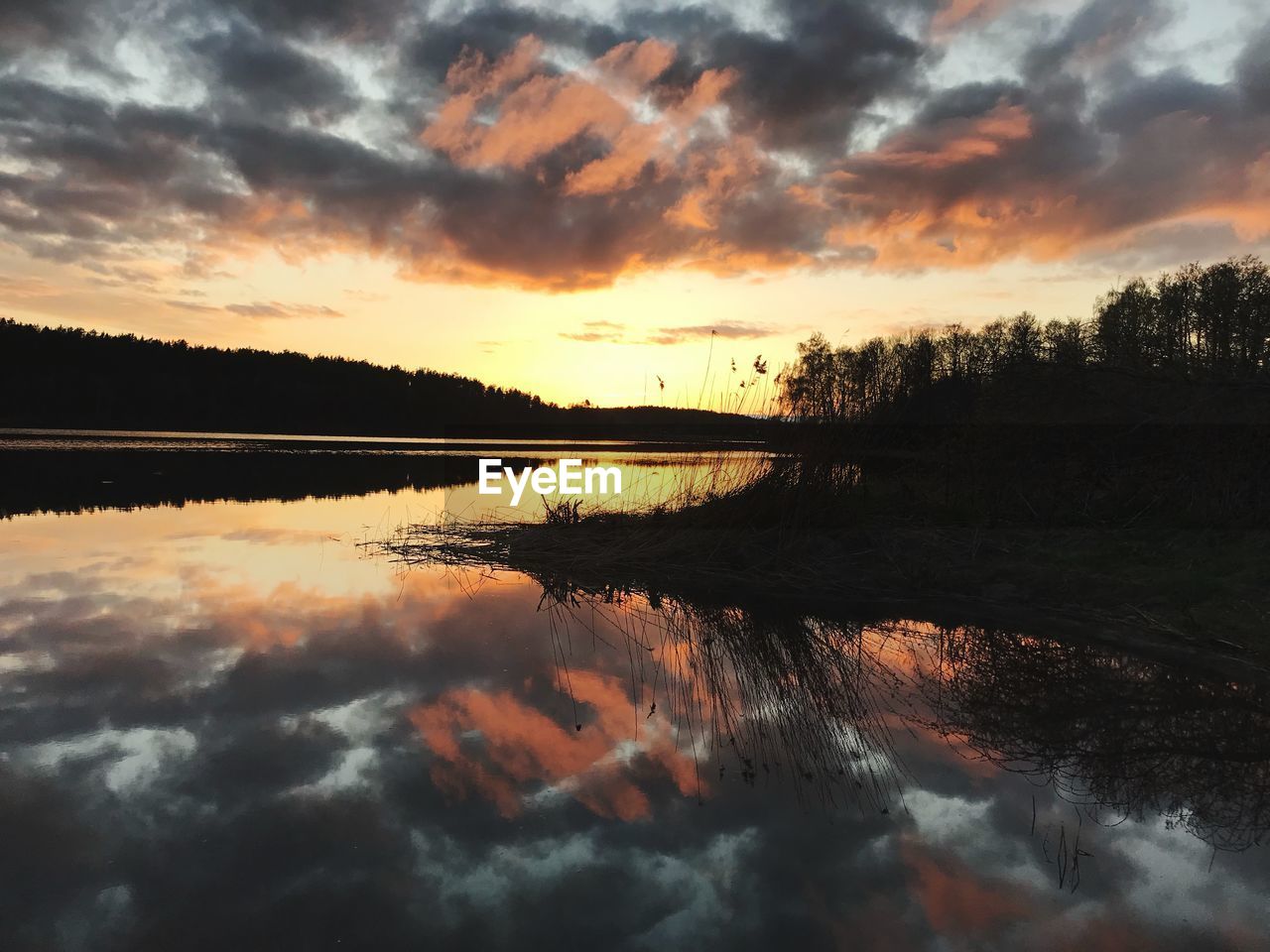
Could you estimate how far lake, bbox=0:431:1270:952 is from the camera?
249 centimetres

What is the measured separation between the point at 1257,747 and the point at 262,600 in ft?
23.8

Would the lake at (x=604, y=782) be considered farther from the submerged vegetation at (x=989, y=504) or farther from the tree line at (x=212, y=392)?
the tree line at (x=212, y=392)

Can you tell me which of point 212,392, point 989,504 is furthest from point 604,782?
point 212,392

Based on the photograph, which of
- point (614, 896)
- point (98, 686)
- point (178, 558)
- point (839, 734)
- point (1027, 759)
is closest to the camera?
point (614, 896)

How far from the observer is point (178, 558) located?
847cm

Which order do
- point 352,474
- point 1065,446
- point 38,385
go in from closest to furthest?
point 1065,446 → point 352,474 → point 38,385

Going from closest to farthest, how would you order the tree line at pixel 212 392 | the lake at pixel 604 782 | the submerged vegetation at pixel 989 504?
the lake at pixel 604 782, the submerged vegetation at pixel 989 504, the tree line at pixel 212 392

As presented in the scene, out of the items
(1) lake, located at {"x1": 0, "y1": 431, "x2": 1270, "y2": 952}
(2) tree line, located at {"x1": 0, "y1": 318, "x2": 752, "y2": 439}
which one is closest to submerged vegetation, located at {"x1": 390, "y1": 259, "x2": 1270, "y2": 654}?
(1) lake, located at {"x1": 0, "y1": 431, "x2": 1270, "y2": 952}

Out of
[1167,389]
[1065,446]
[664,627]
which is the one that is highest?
[1167,389]

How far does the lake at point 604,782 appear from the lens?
→ 2.49 metres

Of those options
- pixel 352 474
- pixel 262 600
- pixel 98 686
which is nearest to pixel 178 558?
pixel 262 600

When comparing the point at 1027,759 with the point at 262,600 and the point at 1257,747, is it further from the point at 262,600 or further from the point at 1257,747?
the point at 262,600

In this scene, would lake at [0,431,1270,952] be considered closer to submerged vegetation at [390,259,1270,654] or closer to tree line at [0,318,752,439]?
submerged vegetation at [390,259,1270,654]

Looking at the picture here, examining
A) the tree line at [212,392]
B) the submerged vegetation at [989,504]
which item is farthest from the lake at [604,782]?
the tree line at [212,392]
